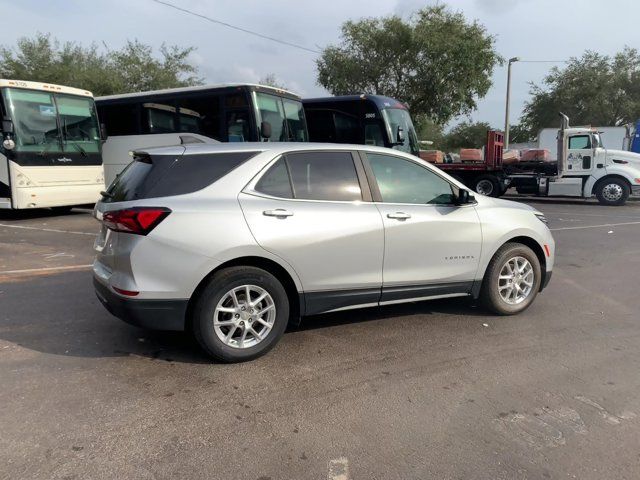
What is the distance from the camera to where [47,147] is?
12383 mm

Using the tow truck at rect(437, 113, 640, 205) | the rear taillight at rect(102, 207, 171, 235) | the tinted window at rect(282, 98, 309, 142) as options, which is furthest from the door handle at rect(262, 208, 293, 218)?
the tow truck at rect(437, 113, 640, 205)

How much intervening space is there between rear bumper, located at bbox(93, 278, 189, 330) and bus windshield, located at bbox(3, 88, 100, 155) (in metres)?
9.76

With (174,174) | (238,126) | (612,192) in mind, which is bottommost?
(612,192)

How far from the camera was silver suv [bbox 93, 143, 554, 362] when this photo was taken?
3846mm

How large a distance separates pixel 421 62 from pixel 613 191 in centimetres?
1402

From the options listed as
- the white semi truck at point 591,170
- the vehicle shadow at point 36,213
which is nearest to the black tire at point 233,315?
the vehicle shadow at point 36,213

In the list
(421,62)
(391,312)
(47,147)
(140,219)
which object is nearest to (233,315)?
(140,219)

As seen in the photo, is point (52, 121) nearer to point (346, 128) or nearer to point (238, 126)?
point (238, 126)

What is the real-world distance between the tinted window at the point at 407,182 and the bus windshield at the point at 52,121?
1015 centimetres

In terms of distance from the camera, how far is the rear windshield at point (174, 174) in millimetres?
3967

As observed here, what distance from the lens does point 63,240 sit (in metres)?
9.61

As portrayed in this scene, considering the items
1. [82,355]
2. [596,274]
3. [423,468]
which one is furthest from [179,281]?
[596,274]

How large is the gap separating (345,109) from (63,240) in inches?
355

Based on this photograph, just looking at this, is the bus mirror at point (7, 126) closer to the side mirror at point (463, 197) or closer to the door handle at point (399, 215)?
the door handle at point (399, 215)
